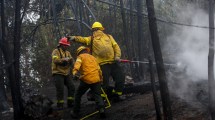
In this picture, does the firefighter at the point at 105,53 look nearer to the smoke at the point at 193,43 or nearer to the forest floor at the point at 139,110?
the forest floor at the point at 139,110

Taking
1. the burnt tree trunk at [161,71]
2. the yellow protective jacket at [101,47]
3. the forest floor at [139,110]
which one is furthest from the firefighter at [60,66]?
the burnt tree trunk at [161,71]

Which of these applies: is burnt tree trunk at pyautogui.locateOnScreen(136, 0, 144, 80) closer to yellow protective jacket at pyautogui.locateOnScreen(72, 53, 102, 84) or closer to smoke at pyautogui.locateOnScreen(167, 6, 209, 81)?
smoke at pyautogui.locateOnScreen(167, 6, 209, 81)

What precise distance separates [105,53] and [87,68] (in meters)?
1.05

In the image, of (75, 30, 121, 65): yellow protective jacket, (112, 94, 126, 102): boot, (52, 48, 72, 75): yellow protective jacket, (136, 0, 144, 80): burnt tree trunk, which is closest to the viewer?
(75, 30, 121, 65): yellow protective jacket

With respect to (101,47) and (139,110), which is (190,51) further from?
(139,110)

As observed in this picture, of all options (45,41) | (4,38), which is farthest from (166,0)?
(4,38)

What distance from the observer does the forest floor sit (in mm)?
6326

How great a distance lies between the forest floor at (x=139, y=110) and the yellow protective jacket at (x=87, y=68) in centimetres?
94

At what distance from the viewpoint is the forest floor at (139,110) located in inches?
249

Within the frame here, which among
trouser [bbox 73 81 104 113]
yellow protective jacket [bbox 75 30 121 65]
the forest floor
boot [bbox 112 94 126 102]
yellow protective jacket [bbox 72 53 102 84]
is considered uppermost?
yellow protective jacket [bbox 75 30 121 65]

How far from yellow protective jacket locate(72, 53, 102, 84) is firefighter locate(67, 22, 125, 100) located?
78 cm

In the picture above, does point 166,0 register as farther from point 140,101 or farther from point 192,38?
point 140,101

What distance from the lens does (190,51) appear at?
1127 cm

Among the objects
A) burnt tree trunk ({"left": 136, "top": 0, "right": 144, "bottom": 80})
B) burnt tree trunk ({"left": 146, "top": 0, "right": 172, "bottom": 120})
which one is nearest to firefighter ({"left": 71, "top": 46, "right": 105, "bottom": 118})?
burnt tree trunk ({"left": 146, "top": 0, "right": 172, "bottom": 120})
